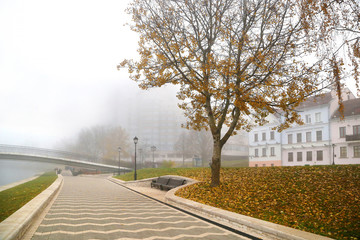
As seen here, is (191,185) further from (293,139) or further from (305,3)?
(293,139)

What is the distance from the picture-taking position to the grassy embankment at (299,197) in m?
7.51

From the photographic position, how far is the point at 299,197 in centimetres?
998

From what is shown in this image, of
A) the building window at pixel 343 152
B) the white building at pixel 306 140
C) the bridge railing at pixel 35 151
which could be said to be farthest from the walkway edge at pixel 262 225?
the bridge railing at pixel 35 151

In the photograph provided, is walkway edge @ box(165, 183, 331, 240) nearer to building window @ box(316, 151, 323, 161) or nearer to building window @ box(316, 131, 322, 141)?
building window @ box(316, 151, 323, 161)

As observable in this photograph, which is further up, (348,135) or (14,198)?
(348,135)

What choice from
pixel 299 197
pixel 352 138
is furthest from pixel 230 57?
pixel 352 138

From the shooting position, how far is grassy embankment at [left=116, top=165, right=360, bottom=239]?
751 cm

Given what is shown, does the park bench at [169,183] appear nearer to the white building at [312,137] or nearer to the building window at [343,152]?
the white building at [312,137]

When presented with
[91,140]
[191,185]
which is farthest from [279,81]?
[91,140]

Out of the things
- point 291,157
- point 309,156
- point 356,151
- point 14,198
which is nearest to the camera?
point 14,198

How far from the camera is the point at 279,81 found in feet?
40.1

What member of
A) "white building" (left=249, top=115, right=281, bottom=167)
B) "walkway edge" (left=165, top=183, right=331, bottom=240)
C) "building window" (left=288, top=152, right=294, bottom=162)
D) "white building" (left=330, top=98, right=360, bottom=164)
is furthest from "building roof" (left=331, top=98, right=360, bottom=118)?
"walkway edge" (left=165, top=183, right=331, bottom=240)

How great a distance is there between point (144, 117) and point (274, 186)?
107 meters

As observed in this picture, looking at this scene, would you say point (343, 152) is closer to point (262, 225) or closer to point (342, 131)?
point (342, 131)
